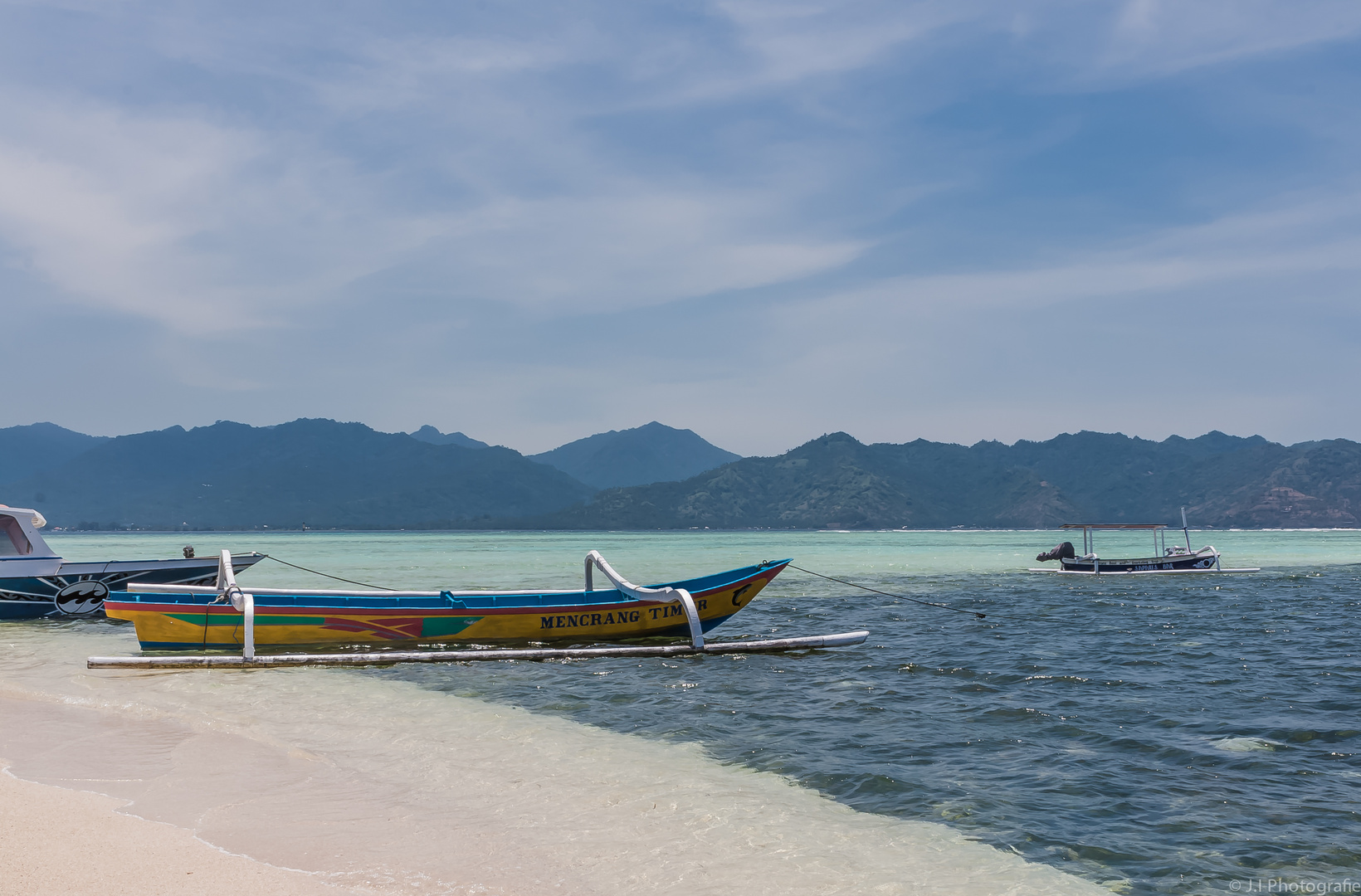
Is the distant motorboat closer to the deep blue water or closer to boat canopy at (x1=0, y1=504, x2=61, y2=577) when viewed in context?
the deep blue water

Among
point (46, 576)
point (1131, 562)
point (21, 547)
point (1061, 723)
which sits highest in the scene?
point (21, 547)

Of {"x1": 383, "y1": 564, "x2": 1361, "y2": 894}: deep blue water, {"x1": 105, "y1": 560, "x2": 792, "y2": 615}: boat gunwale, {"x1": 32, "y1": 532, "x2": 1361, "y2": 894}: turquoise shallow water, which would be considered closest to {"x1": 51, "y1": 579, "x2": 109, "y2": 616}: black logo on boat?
{"x1": 105, "y1": 560, "x2": 792, "y2": 615}: boat gunwale

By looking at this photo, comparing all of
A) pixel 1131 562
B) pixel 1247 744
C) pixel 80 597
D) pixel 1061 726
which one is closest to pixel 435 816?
pixel 1061 726

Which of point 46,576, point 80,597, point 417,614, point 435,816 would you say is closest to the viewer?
point 435,816

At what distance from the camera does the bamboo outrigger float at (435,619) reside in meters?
18.4

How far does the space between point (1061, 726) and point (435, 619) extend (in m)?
13.2

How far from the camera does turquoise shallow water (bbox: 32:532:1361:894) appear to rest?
321 inches

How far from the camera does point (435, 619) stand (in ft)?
64.7

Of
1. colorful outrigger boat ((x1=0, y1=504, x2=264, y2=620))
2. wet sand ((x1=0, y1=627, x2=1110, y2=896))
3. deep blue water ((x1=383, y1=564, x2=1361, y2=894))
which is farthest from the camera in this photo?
colorful outrigger boat ((x1=0, y1=504, x2=264, y2=620))

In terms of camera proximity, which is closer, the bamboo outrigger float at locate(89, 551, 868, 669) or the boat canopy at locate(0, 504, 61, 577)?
the bamboo outrigger float at locate(89, 551, 868, 669)

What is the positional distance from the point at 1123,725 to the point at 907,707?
3104 millimetres

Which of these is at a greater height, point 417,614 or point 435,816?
point 417,614

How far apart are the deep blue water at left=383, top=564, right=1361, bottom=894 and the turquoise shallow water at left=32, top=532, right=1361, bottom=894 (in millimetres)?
40

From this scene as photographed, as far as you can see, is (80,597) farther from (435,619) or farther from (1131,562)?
(1131,562)
